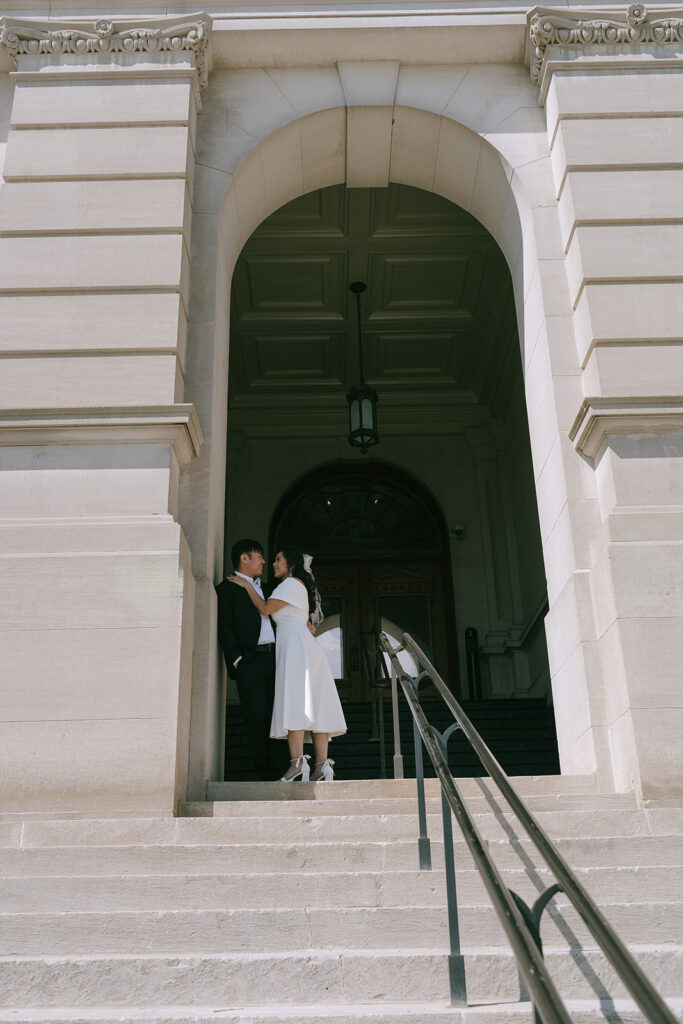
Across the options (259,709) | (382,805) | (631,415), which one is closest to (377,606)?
(259,709)

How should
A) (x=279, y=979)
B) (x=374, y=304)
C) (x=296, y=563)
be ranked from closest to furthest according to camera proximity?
(x=279, y=979), (x=296, y=563), (x=374, y=304)

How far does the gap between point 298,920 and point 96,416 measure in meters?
4.26

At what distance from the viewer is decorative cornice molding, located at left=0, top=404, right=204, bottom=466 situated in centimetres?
736

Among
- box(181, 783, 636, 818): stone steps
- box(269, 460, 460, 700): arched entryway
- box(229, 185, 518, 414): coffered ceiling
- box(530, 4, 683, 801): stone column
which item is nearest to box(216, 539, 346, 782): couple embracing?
box(181, 783, 636, 818): stone steps

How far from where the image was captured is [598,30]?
915cm

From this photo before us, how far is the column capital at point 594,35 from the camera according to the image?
9.08 m

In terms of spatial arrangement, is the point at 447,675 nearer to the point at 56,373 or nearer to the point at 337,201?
the point at 337,201

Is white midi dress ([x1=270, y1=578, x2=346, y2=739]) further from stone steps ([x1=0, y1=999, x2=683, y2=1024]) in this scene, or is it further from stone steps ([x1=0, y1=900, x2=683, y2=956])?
stone steps ([x1=0, y1=999, x2=683, y2=1024])

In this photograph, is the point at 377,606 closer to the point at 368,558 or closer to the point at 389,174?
the point at 368,558

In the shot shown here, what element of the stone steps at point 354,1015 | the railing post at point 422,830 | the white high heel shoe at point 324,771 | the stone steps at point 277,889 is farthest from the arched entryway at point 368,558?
the stone steps at point 354,1015

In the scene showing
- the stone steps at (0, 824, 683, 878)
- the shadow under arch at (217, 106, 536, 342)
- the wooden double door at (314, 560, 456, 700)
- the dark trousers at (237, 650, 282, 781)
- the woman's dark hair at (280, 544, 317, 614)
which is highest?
the shadow under arch at (217, 106, 536, 342)

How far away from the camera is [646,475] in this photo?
7.30 m

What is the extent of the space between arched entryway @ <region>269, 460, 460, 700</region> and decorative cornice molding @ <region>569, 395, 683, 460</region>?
8.18 m

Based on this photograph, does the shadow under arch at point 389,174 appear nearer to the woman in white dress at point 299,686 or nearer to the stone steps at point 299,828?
the woman in white dress at point 299,686
